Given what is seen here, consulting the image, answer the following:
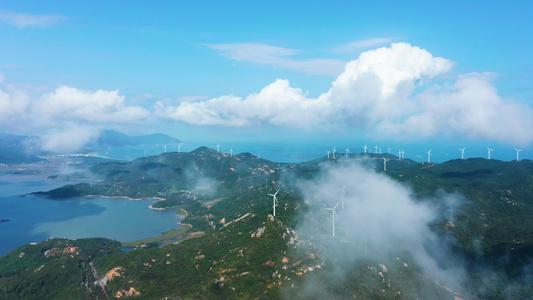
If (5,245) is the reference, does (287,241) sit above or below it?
above

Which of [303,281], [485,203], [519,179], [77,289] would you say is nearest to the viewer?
[303,281]

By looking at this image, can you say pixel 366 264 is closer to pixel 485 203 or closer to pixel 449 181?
pixel 485 203

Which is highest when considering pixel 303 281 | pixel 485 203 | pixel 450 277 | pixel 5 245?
pixel 485 203

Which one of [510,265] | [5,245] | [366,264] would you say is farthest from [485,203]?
[5,245]

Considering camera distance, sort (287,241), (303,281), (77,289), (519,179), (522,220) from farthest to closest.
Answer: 1. (519,179)
2. (522,220)
3. (287,241)
4. (77,289)
5. (303,281)

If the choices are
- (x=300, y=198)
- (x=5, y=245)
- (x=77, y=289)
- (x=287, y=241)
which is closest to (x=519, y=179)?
(x=300, y=198)

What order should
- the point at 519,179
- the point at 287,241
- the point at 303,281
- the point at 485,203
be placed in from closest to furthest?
the point at 303,281 → the point at 287,241 → the point at 485,203 → the point at 519,179

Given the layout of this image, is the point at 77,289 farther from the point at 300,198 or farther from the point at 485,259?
the point at 485,259

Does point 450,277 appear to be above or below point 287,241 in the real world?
below

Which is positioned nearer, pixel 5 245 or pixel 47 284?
pixel 47 284
